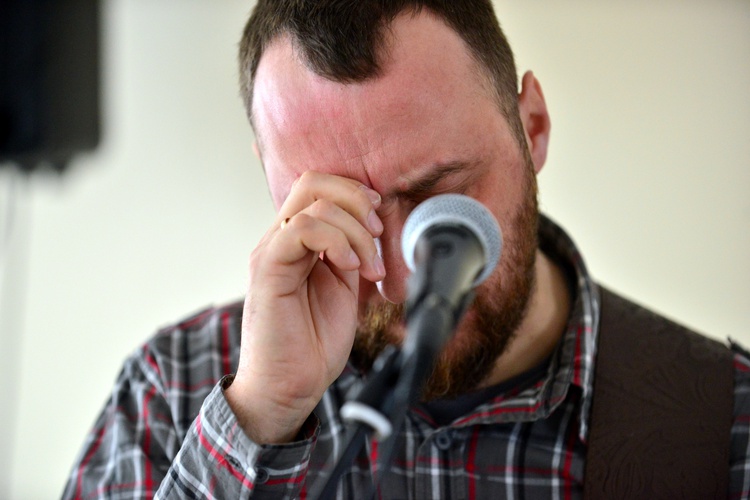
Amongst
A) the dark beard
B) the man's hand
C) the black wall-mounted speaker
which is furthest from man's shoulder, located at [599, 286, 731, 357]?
the black wall-mounted speaker

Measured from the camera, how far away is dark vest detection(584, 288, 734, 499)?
1267 mm

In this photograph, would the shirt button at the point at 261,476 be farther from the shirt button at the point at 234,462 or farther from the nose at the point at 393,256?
the nose at the point at 393,256

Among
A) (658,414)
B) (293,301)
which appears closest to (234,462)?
(293,301)

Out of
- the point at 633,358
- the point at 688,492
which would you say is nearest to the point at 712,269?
the point at 633,358

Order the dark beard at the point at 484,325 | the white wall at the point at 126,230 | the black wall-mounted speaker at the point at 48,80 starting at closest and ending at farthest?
the dark beard at the point at 484,325 < the black wall-mounted speaker at the point at 48,80 < the white wall at the point at 126,230

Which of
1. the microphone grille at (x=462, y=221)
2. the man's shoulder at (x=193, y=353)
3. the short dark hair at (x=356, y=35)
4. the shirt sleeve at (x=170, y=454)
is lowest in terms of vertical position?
the shirt sleeve at (x=170, y=454)

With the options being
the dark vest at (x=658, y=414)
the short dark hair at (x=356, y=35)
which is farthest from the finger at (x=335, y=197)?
the dark vest at (x=658, y=414)

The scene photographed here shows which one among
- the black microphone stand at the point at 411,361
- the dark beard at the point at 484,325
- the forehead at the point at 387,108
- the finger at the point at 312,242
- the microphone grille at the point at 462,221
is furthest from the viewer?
the dark beard at the point at 484,325

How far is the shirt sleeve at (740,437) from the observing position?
4.14ft

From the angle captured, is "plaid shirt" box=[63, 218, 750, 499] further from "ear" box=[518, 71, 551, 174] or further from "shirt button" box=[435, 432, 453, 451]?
"ear" box=[518, 71, 551, 174]

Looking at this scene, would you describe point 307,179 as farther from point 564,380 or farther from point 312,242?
point 564,380

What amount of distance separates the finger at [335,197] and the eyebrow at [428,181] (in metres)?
0.06

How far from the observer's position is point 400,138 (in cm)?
117

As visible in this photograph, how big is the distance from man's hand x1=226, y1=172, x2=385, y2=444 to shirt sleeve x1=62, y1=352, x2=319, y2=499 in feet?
0.10
